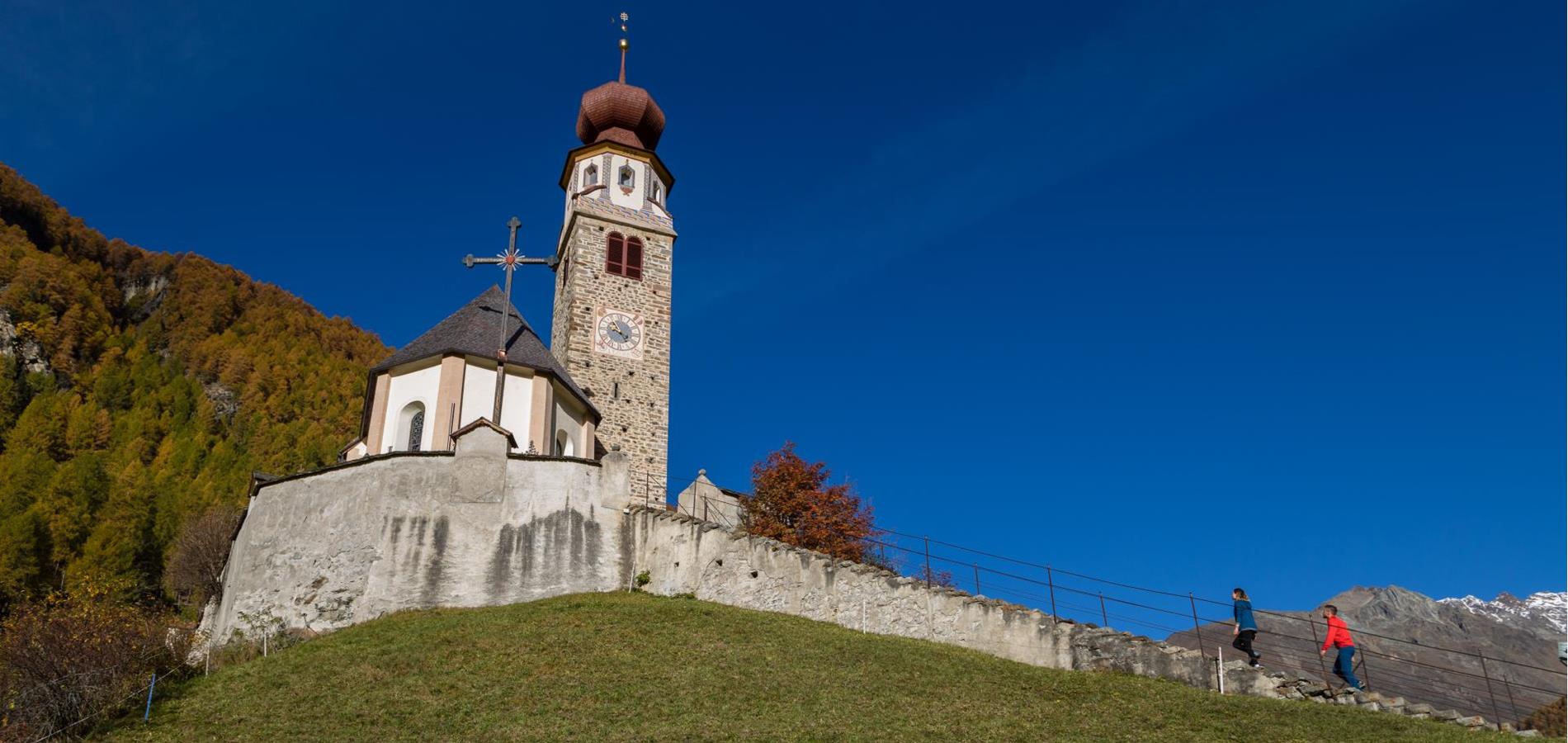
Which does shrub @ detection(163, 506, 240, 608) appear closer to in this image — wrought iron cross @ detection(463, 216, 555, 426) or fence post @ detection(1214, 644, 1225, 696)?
wrought iron cross @ detection(463, 216, 555, 426)

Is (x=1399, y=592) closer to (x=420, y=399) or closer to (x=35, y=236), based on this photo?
(x=420, y=399)

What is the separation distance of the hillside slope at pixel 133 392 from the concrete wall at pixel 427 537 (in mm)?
14121

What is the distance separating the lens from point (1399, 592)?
45.2 m

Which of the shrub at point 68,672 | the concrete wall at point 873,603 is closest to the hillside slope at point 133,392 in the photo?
the shrub at point 68,672

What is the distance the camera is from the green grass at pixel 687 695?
56.5 ft

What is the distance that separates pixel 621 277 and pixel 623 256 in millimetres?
1147

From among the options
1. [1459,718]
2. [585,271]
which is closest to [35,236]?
[585,271]

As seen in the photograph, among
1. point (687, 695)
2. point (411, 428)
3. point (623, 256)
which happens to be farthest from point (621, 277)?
point (687, 695)

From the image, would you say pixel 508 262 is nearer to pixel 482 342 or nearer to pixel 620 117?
pixel 482 342

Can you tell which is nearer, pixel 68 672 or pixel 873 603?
pixel 68 672

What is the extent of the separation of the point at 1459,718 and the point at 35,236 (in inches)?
4494

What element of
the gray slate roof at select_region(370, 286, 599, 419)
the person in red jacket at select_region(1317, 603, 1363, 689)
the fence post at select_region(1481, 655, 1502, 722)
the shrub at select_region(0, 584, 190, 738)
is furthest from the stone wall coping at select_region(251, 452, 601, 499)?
the fence post at select_region(1481, 655, 1502, 722)

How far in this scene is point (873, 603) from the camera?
26.0m

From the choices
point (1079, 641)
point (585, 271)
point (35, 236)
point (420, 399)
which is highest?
point (35, 236)
